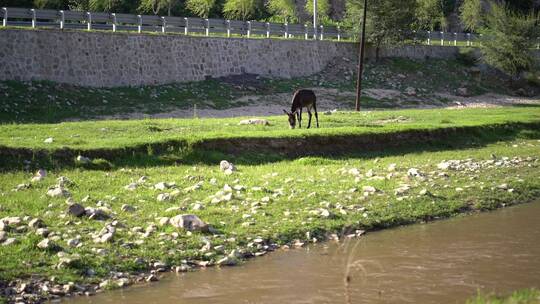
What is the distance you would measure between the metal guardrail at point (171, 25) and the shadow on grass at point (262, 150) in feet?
72.8

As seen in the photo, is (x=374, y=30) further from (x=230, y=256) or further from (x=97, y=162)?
(x=230, y=256)

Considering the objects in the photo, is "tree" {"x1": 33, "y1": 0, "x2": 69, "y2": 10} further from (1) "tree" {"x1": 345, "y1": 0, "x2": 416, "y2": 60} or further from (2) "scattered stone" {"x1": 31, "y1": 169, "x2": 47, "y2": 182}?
(2) "scattered stone" {"x1": 31, "y1": 169, "x2": 47, "y2": 182}

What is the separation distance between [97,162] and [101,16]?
1152 inches

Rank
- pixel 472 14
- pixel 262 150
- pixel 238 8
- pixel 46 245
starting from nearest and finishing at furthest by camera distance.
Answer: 1. pixel 46 245
2. pixel 262 150
3. pixel 238 8
4. pixel 472 14

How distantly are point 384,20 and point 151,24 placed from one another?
2084 cm

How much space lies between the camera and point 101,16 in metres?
47.2

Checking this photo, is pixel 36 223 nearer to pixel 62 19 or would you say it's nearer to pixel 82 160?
pixel 82 160

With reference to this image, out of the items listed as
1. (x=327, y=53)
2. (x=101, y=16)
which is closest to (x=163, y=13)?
(x=327, y=53)

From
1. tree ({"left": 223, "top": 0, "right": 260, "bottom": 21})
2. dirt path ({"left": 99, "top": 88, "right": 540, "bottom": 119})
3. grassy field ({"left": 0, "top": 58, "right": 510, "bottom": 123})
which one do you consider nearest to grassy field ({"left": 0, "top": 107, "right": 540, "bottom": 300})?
grassy field ({"left": 0, "top": 58, "right": 510, "bottom": 123})

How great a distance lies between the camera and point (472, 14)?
283ft

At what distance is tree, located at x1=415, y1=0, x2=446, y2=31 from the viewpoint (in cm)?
7756

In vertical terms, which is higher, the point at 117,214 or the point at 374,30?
the point at 374,30

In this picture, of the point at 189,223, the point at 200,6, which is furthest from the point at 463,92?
the point at 189,223

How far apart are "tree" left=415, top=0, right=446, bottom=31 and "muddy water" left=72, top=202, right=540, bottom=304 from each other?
62203 mm
